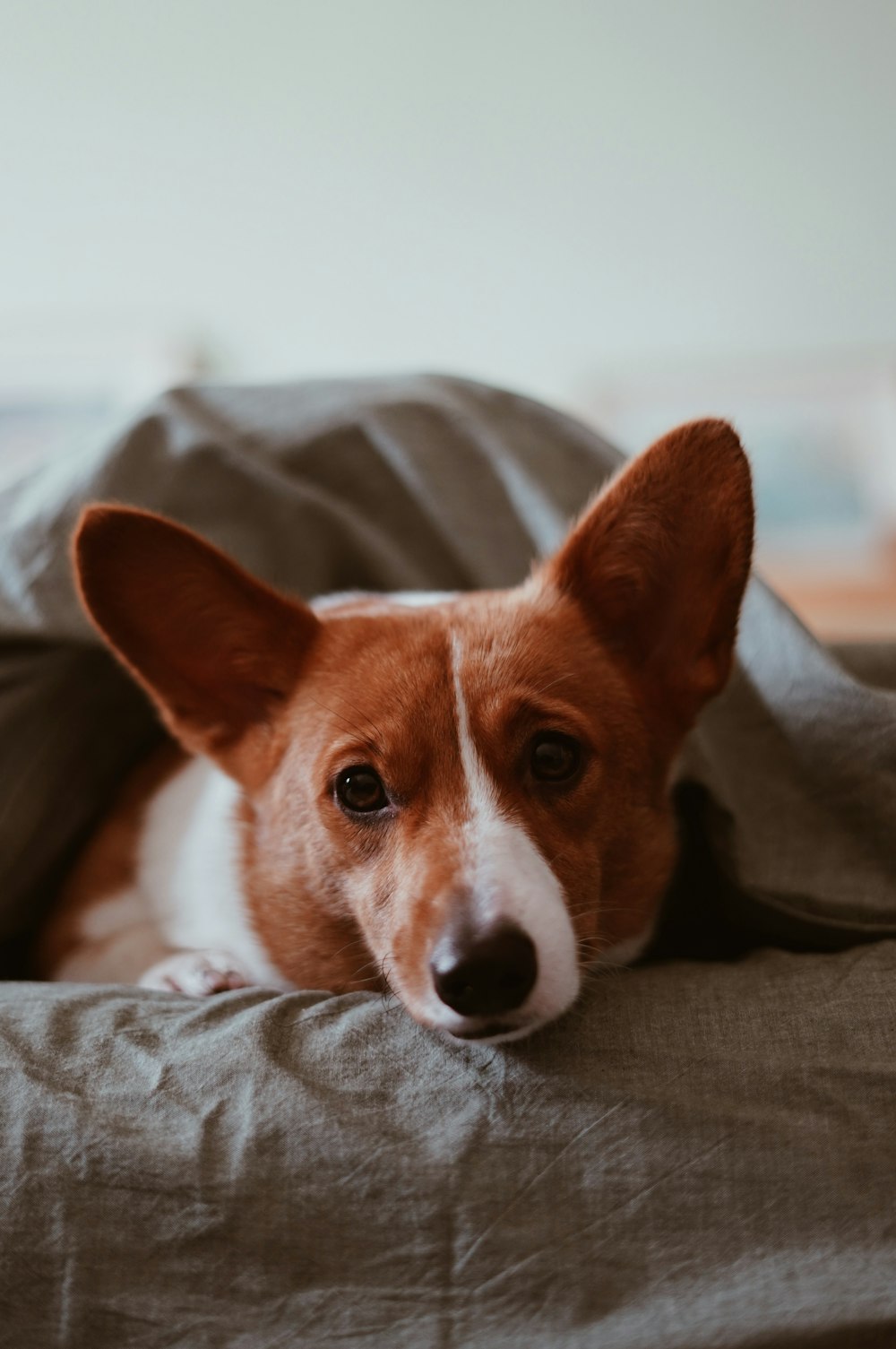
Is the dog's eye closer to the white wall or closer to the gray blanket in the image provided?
the gray blanket

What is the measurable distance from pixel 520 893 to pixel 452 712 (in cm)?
25

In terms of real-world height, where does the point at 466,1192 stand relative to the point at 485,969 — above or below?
below

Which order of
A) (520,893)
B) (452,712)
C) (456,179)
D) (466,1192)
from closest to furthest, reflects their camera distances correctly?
(466,1192)
(520,893)
(452,712)
(456,179)

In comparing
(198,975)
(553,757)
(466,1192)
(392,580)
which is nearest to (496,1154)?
(466,1192)

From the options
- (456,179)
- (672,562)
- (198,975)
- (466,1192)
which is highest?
(456,179)

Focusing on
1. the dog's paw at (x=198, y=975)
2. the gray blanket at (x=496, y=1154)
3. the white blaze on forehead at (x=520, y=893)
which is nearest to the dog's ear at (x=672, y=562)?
the gray blanket at (x=496, y=1154)

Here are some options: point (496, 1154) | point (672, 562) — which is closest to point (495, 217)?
point (672, 562)

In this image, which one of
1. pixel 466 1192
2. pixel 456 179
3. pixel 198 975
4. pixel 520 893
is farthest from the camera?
pixel 456 179

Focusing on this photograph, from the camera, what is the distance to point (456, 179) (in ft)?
12.7

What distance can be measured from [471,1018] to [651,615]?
631mm

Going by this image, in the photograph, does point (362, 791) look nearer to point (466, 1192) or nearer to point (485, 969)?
point (485, 969)

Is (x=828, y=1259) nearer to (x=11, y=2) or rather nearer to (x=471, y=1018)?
(x=471, y=1018)

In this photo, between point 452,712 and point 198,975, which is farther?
point 198,975

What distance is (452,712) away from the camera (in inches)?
47.9
